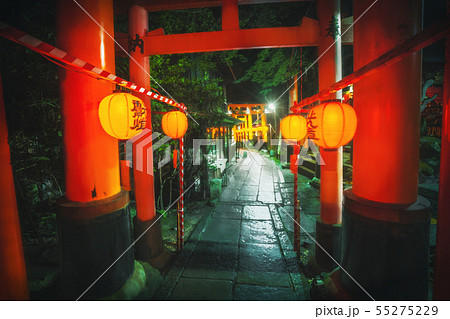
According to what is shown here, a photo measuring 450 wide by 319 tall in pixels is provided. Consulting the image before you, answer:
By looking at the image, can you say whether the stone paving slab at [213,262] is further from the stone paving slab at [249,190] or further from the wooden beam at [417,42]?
the stone paving slab at [249,190]

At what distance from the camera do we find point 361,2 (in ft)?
9.94

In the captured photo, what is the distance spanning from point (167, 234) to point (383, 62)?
7.26m

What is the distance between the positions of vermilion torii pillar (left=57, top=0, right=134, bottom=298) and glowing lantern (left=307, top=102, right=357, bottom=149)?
3625mm

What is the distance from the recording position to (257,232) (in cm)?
716

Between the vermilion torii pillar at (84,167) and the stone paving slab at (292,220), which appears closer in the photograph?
the vermilion torii pillar at (84,167)

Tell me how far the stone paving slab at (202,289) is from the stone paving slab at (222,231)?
1783 millimetres

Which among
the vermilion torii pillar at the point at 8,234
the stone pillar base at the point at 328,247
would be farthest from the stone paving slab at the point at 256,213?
the vermilion torii pillar at the point at 8,234

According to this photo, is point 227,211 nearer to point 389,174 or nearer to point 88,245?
point 88,245

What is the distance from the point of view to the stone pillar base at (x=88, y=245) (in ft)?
10.5

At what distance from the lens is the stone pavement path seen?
4523 millimetres

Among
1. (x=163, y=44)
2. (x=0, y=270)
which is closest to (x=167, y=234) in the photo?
(x=0, y=270)

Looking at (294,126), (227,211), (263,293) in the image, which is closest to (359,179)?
(294,126)

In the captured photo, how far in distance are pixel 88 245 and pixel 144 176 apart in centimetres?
234

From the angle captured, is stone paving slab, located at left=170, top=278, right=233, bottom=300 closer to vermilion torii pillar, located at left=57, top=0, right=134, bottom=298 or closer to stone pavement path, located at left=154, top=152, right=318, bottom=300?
stone pavement path, located at left=154, top=152, right=318, bottom=300
